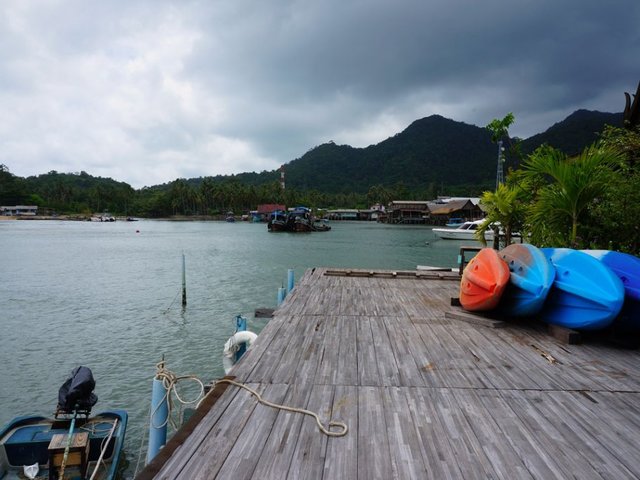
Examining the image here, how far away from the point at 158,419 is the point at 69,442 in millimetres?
1736

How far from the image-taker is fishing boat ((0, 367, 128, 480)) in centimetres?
453

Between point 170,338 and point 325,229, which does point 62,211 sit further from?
point 170,338

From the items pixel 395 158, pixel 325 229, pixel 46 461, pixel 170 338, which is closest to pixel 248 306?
pixel 170 338

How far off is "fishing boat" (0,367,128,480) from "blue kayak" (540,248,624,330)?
20.7ft

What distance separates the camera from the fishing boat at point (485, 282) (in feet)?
18.2

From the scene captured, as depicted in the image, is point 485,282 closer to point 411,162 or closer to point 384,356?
point 384,356

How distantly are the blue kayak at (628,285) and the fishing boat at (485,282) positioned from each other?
132 centimetres

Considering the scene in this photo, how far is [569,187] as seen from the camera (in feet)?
22.3

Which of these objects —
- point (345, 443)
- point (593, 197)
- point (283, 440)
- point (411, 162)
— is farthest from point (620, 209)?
point (411, 162)

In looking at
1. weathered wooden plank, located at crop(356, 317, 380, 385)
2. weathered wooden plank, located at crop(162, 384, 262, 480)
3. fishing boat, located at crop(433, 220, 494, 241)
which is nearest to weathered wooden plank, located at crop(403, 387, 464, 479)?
weathered wooden plank, located at crop(356, 317, 380, 385)

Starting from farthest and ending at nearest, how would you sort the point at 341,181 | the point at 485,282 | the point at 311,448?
the point at 341,181 < the point at 485,282 < the point at 311,448

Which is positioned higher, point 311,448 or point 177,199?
point 177,199

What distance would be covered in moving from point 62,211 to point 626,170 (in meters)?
160

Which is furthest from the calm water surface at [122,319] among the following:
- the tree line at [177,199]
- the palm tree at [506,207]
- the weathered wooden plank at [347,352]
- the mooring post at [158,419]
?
the tree line at [177,199]
